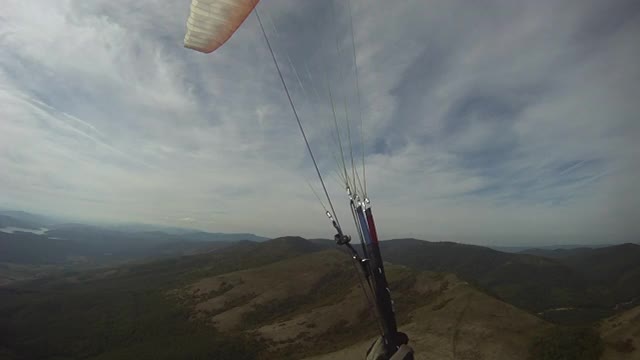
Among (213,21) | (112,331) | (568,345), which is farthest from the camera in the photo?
(112,331)

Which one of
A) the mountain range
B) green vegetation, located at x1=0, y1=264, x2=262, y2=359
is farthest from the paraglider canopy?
green vegetation, located at x1=0, y1=264, x2=262, y2=359

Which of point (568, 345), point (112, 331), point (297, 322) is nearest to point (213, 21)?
point (568, 345)

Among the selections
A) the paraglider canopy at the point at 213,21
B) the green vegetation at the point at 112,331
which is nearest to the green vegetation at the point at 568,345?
the green vegetation at the point at 112,331

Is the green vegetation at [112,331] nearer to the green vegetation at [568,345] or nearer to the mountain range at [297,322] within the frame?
the mountain range at [297,322]

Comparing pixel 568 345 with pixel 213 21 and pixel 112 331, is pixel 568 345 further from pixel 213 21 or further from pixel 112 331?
pixel 112 331

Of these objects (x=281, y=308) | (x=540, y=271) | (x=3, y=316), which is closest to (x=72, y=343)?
(x=281, y=308)

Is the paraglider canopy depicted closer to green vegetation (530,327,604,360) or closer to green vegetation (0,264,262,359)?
green vegetation (530,327,604,360)
